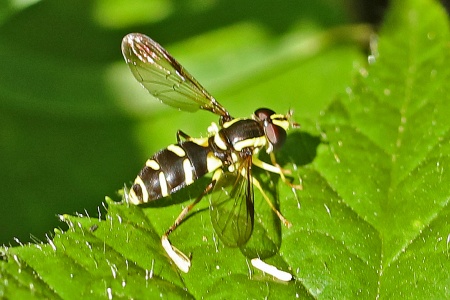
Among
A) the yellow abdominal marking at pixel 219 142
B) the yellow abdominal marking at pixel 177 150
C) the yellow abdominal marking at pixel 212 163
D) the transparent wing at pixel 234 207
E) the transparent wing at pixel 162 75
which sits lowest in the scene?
the transparent wing at pixel 234 207

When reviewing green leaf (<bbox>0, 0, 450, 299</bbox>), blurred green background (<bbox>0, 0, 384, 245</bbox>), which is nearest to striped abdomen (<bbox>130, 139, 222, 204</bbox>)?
green leaf (<bbox>0, 0, 450, 299</bbox>)

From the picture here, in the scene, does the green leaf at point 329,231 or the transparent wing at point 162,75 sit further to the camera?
the transparent wing at point 162,75

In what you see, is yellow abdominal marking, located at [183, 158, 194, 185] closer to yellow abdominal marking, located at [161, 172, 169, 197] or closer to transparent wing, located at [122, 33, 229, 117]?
yellow abdominal marking, located at [161, 172, 169, 197]

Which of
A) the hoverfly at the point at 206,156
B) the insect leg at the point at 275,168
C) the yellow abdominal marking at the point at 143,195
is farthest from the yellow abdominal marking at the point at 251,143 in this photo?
the yellow abdominal marking at the point at 143,195

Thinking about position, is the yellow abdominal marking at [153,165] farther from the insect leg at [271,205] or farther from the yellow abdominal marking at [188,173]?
the insect leg at [271,205]

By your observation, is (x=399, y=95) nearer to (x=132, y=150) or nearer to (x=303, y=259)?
(x=303, y=259)

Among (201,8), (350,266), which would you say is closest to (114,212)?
(350,266)

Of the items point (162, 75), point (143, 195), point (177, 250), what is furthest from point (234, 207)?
point (162, 75)
